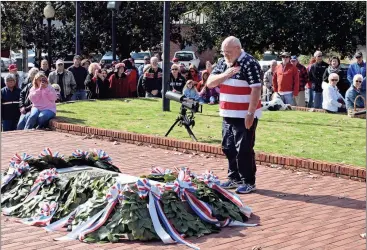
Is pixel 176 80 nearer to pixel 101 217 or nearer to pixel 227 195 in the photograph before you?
pixel 227 195

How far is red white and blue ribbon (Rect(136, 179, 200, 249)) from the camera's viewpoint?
6.69 metres

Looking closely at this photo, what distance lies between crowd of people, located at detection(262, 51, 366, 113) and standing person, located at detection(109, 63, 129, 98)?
3.72 m

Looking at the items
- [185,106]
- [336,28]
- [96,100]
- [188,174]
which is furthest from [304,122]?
[336,28]

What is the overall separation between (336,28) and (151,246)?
26.8 metres

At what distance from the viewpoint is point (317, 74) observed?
1903 centimetres

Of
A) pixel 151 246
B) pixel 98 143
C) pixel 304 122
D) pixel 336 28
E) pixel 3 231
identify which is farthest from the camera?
pixel 336 28

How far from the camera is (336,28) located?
32.0m

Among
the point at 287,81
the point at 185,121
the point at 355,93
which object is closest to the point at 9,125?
the point at 185,121

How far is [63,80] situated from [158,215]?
11.9 meters

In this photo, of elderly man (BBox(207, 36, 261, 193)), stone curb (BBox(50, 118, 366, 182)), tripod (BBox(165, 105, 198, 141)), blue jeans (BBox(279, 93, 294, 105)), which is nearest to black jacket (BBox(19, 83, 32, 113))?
stone curb (BBox(50, 118, 366, 182))

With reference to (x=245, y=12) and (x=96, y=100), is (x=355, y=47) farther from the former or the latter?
(x=96, y=100)

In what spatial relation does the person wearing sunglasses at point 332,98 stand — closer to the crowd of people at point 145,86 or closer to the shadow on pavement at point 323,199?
the crowd of people at point 145,86

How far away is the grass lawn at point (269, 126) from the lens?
11297 millimetres

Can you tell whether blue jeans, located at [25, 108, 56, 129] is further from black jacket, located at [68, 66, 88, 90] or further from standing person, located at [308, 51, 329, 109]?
standing person, located at [308, 51, 329, 109]
